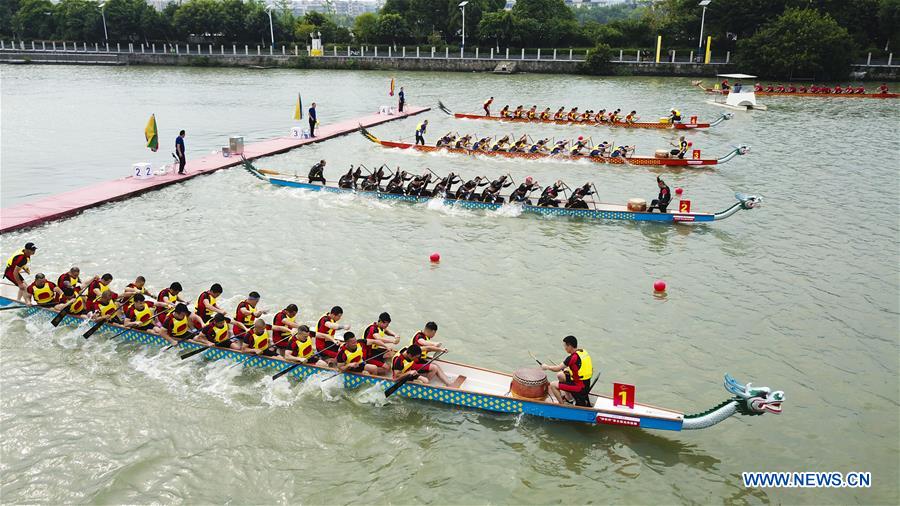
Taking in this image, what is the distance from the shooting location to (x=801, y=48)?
1997 inches

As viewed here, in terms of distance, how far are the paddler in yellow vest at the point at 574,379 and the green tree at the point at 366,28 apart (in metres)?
71.8

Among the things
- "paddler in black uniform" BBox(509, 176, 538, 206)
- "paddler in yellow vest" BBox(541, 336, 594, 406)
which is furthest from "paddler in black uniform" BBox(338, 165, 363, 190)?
"paddler in yellow vest" BBox(541, 336, 594, 406)

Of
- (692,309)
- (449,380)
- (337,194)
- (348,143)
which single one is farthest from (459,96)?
(449,380)

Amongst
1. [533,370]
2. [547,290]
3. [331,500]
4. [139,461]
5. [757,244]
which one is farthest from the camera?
[757,244]

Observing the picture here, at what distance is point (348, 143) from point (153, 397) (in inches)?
783

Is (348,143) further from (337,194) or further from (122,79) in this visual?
(122,79)

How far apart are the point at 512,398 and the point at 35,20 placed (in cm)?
9694

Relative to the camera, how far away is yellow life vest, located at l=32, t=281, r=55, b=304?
11094 mm

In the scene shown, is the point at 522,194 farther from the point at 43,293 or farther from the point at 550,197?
the point at 43,293

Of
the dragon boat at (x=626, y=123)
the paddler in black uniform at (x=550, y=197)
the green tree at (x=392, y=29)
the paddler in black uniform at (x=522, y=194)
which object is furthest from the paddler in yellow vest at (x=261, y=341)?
the green tree at (x=392, y=29)

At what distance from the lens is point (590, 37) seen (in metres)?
69.4

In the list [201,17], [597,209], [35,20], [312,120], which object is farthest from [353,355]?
[35,20]

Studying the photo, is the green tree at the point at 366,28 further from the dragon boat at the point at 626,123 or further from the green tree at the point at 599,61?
the dragon boat at the point at 626,123

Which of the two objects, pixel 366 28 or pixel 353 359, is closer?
pixel 353 359
